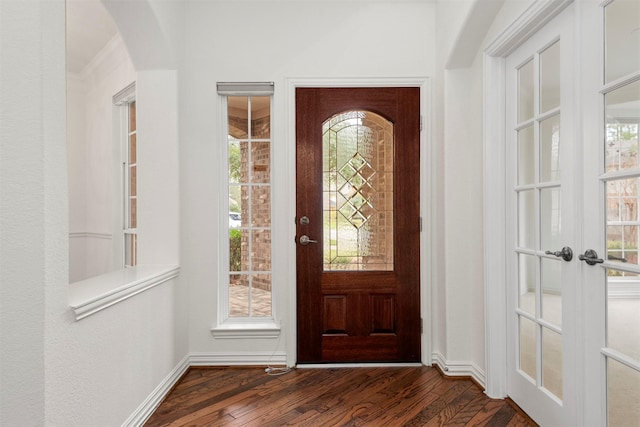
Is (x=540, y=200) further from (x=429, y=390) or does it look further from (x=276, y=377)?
(x=276, y=377)

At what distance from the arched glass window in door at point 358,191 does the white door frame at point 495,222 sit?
0.68 meters

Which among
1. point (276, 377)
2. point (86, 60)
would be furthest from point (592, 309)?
point (86, 60)

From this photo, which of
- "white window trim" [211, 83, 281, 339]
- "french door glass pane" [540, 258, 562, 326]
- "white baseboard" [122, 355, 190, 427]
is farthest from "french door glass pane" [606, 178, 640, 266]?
"white baseboard" [122, 355, 190, 427]

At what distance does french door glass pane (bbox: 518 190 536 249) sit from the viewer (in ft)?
6.27

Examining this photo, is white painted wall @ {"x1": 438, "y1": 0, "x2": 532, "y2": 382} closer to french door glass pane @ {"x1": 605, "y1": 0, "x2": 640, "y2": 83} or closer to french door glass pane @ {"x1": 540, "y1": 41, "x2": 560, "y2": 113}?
french door glass pane @ {"x1": 540, "y1": 41, "x2": 560, "y2": 113}

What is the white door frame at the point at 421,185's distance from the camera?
8.52 ft

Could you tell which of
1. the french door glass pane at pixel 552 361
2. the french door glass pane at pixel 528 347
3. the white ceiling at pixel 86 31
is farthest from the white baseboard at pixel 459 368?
the white ceiling at pixel 86 31

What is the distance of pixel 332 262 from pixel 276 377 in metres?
0.87

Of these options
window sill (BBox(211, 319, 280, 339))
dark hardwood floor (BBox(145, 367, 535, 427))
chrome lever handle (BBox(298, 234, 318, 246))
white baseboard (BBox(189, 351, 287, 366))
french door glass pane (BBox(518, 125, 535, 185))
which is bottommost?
dark hardwood floor (BBox(145, 367, 535, 427))

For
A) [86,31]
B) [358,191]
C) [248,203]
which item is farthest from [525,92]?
[86,31]

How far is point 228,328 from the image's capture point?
2.61 m

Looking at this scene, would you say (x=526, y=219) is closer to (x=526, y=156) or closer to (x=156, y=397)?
(x=526, y=156)

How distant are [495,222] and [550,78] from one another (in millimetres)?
821

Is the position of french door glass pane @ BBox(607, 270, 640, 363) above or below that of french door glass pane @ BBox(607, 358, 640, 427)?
above
